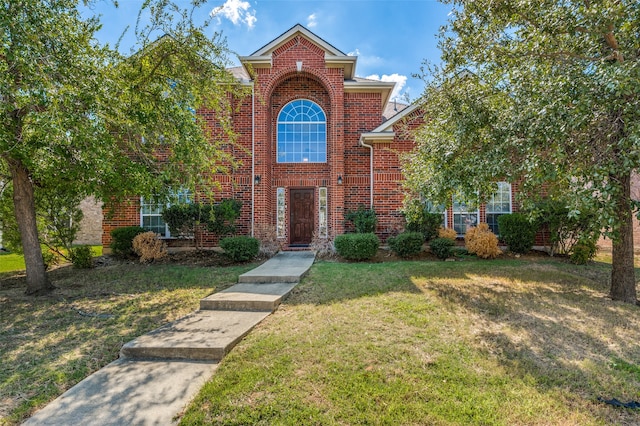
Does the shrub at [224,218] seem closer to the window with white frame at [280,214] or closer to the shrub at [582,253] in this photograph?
the window with white frame at [280,214]

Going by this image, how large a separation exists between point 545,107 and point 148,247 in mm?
10415

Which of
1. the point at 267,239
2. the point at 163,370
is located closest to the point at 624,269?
the point at 163,370

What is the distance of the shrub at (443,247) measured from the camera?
9.89 meters

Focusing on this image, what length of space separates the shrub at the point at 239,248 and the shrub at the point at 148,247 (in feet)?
7.58

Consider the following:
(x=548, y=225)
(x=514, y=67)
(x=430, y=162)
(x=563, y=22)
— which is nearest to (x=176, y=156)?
(x=430, y=162)

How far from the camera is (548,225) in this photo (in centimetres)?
1064

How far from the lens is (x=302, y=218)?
12.0 m

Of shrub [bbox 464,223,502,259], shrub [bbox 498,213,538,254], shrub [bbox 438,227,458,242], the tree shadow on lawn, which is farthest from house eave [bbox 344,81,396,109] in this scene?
the tree shadow on lawn

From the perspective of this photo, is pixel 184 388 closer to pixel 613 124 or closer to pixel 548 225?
pixel 613 124

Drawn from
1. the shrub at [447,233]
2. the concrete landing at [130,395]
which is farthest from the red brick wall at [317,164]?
the concrete landing at [130,395]

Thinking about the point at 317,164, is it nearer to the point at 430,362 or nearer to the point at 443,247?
the point at 443,247

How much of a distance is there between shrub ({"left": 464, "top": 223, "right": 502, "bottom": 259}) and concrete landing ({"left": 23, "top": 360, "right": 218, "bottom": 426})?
901cm

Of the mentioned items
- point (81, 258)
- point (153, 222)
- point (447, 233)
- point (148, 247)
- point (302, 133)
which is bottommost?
point (81, 258)

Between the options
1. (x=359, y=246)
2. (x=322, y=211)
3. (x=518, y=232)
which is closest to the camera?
(x=359, y=246)
